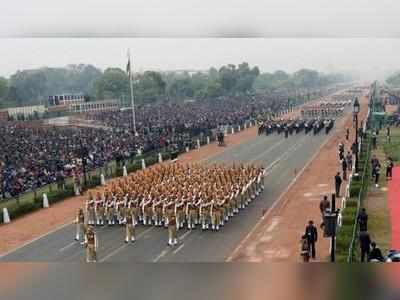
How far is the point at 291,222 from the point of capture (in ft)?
44.2

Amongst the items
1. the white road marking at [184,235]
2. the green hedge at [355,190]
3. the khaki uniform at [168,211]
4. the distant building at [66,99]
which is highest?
the distant building at [66,99]

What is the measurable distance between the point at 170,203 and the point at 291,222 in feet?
10.2

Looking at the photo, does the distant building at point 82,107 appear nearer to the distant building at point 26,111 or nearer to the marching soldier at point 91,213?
the distant building at point 26,111

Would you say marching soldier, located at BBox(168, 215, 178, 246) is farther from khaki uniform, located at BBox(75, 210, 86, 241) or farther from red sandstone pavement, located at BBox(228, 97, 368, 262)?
khaki uniform, located at BBox(75, 210, 86, 241)

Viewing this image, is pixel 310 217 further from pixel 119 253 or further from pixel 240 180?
pixel 119 253

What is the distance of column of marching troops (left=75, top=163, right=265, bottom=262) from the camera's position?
12884 millimetres

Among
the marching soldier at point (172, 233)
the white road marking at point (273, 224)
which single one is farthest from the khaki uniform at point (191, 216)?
the white road marking at point (273, 224)

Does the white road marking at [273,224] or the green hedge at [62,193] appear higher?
the green hedge at [62,193]

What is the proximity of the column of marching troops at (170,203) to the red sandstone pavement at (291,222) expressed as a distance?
1084 millimetres

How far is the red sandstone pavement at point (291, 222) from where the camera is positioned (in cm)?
1058

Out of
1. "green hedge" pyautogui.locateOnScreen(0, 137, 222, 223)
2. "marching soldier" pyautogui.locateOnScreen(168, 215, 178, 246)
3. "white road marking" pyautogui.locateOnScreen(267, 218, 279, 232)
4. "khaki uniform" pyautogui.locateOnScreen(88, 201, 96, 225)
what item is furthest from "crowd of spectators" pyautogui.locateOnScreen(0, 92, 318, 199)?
"white road marking" pyautogui.locateOnScreen(267, 218, 279, 232)

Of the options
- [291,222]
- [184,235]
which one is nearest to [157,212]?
[184,235]

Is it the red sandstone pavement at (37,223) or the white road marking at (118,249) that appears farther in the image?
the red sandstone pavement at (37,223)

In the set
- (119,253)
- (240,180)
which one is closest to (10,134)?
(240,180)
